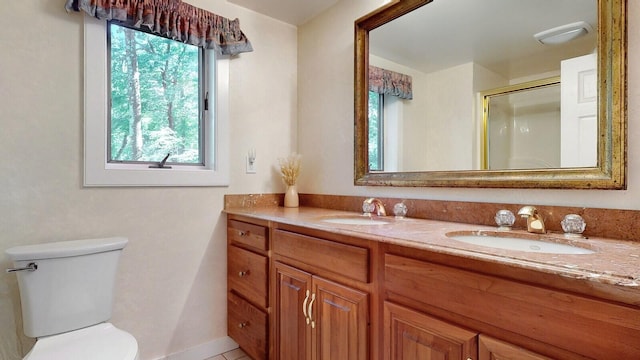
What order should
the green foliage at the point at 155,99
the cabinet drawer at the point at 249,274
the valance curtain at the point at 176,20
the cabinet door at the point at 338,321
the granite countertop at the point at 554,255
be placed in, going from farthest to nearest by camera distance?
the green foliage at the point at 155,99, the cabinet drawer at the point at 249,274, the valance curtain at the point at 176,20, the cabinet door at the point at 338,321, the granite countertop at the point at 554,255

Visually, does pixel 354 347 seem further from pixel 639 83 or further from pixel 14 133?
pixel 14 133

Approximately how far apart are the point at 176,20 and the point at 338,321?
5.73 ft

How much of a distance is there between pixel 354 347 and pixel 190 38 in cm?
178

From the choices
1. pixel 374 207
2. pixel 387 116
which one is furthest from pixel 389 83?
pixel 374 207

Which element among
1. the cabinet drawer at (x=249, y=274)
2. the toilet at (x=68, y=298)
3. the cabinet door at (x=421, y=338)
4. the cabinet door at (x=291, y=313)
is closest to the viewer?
the cabinet door at (x=421, y=338)

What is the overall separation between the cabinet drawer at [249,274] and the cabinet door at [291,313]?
0.38ft

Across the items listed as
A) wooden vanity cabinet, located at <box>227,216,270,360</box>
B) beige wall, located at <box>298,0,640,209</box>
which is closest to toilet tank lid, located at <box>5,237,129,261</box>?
wooden vanity cabinet, located at <box>227,216,270,360</box>

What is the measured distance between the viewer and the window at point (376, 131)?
183 centimetres

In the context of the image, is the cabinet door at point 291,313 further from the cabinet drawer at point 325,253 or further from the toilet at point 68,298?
the toilet at point 68,298

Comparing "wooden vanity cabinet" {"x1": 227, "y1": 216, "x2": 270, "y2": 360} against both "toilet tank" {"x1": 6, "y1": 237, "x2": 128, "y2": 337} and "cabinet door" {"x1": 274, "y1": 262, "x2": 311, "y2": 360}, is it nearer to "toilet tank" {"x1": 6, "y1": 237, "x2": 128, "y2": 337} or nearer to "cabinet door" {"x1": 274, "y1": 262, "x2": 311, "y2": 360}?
"cabinet door" {"x1": 274, "y1": 262, "x2": 311, "y2": 360}

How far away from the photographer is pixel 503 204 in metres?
1.29

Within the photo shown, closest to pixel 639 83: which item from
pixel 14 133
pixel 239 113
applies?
pixel 239 113

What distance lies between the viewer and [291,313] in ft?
4.83

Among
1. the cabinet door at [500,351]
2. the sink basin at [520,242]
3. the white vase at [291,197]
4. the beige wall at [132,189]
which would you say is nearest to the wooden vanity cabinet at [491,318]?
the cabinet door at [500,351]
